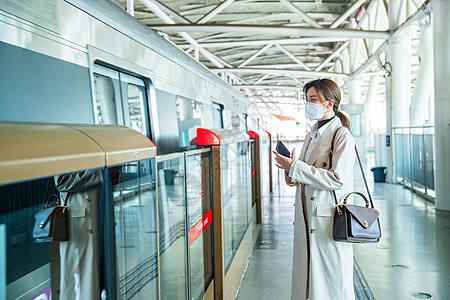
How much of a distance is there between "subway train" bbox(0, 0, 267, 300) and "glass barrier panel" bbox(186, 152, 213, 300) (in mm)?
16

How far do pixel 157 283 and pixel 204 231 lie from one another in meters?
1.64

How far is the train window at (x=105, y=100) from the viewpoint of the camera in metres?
4.25

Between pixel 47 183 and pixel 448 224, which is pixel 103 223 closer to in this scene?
pixel 47 183

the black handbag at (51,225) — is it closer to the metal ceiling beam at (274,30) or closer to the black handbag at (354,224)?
the black handbag at (354,224)

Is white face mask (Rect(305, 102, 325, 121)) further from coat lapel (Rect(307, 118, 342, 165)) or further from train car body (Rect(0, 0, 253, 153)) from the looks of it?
train car body (Rect(0, 0, 253, 153))

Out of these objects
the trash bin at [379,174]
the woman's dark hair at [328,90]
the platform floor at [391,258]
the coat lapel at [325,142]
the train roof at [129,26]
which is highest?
the train roof at [129,26]

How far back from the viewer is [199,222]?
3.76 m

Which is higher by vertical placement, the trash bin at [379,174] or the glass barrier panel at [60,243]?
the glass barrier panel at [60,243]

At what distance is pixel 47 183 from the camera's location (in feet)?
6.79

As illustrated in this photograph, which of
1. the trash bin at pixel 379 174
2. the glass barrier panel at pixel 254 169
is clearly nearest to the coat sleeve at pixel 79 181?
the glass barrier panel at pixel 254 169

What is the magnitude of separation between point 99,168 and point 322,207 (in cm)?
193

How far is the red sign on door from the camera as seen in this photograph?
138 inches

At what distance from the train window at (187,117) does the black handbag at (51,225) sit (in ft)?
15.5

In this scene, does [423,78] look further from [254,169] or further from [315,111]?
[315,111]
